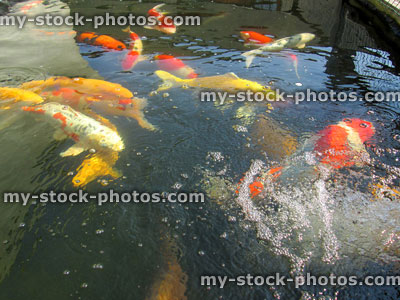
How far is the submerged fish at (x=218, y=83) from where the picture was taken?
5289 millimetres

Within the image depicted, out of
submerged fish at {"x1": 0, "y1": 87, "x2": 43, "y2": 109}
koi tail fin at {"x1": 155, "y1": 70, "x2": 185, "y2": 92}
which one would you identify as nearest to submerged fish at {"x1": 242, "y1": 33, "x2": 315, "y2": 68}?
koi tail fin at {"x1": 155, "y1": 70, "x2": 185, "y2": 92}

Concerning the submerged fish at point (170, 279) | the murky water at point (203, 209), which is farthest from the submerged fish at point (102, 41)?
the submerged fish at point (170, 279)

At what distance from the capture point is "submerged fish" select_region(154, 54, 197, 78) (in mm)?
6004

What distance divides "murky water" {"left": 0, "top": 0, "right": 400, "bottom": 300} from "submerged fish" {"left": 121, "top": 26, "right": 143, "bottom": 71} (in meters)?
0.33

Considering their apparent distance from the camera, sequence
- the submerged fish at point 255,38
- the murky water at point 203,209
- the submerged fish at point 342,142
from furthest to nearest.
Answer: the submerged fish at point 255,38, the submerged fish at point 342,142, the murky water at point 203,209

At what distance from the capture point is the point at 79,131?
Answer: 422cm

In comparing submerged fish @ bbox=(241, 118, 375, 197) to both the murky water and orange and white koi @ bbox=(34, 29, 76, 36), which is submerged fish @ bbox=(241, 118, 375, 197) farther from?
orange and white koi @ bbox=(34, 29, 76, 36)

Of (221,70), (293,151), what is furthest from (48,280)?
(221,70)

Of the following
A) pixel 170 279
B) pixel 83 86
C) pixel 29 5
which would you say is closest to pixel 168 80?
pixel 83 86

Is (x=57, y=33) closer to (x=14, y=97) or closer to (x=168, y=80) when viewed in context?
(x=14, y=97)

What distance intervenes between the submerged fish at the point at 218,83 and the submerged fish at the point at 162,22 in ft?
10.5

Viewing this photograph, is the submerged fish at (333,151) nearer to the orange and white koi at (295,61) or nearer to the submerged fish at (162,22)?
the orange and white koi at (295,61)

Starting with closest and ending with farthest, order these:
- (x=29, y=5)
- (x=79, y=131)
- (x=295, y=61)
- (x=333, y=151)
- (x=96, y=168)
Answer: (x=96, y=168), (x=333, y=151), (x=79, y=131), (x=295, y=61), (x=29, y=5)

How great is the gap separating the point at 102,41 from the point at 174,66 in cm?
235
